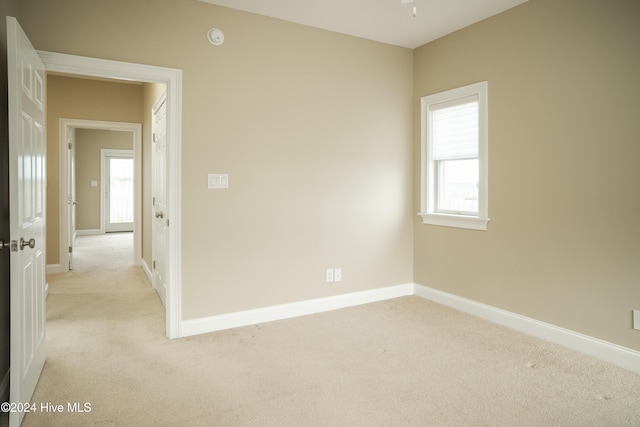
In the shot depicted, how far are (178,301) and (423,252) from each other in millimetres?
2624

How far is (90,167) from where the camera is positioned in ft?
32.3

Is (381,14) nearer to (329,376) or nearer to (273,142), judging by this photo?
(273,142)

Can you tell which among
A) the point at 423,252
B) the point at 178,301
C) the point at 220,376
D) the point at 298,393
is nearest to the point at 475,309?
the point at 423,252

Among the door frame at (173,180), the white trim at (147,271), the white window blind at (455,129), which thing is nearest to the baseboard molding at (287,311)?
the door frame at (173,180)

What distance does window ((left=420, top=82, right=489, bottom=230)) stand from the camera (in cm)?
375

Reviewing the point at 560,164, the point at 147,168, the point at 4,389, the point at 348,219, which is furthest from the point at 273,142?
the point at 147,168

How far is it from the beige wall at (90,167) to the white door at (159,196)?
6.13m

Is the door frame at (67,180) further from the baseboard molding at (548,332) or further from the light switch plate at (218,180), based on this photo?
the baseboard molding at (548,332)

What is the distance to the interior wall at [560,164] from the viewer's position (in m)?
2.76

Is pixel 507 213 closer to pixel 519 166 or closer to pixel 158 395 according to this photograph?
pixel 519 166

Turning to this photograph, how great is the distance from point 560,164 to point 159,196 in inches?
155

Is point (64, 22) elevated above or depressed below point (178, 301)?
above

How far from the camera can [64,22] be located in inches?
111

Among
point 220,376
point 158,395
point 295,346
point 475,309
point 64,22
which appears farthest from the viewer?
point 475,309
